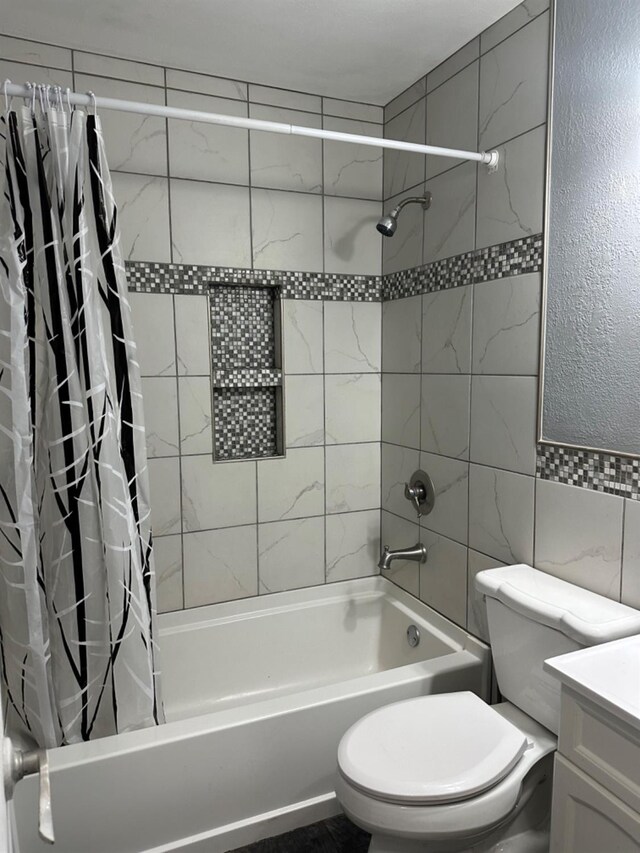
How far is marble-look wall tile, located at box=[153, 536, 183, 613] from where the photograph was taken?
2.31 metres

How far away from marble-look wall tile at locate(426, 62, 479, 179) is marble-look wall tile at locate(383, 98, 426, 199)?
57mm

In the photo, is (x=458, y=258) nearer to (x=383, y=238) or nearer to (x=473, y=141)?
(x=473, y=141)

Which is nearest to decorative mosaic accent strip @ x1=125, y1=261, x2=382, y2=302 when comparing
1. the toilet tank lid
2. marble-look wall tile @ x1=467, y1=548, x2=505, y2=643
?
marble-look wall tile @ x1=467, y1=548, x2=505, y2=643

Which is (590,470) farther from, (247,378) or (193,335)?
(193,335)

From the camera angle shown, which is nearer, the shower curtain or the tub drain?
the shower curtain

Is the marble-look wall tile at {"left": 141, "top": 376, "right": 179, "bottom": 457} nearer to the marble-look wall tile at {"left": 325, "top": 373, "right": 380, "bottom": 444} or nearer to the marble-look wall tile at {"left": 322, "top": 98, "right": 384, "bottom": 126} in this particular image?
the marble-look wall tile at {"left": 325, "top": 373, "right": 380, "bottom": 444}

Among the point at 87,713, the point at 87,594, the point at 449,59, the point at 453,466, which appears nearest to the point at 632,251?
the point at 453,466

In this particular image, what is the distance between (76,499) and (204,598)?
3.28 feet

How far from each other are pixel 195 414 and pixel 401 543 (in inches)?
39.9

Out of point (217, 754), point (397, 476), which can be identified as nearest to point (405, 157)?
point (397, 476)

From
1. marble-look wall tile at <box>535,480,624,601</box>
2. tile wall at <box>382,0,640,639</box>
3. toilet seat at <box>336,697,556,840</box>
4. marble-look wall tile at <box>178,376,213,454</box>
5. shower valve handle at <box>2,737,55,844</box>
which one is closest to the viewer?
A: shower valve handle at <box>2,737,55,844</box>

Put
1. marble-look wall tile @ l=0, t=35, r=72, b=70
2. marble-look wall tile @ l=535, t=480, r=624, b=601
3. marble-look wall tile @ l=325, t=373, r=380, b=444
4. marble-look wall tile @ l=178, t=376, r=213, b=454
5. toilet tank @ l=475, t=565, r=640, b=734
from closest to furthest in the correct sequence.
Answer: toilet tank @ l=475, t=565, r=640, b=734, marble-look wall tile @ l=535, t=480, r=624, b=601, marble-look wall tile @ l=0, t=35, r=72, b=70, marble-look wall tile @ l=178, t=376, r=213, b=454, marble-look wall tile @ l=325, t=373, r=380, b=444

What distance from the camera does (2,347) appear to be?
1.46 m

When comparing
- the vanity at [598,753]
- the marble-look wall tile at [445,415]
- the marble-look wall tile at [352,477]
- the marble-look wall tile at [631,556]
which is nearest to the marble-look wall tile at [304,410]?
the marble-look wall tile at [352,477]
